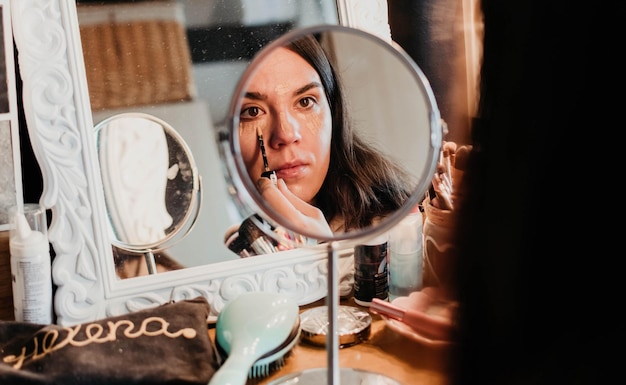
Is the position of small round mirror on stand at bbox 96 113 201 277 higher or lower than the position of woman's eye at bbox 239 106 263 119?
lower

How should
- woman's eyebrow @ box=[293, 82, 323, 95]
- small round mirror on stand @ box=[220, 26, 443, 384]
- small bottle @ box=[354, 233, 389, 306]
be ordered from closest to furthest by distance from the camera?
small round mirror on stand @ box=[220, 26, 443, 384] → woman's eyebrow @ box=[293, 82, 323, 95] → small bottle @ box=[354, 233, 389, 306]

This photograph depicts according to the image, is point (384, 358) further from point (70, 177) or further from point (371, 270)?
point (70, 177)

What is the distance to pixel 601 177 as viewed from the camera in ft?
0.79

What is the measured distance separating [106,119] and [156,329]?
233 millimetres

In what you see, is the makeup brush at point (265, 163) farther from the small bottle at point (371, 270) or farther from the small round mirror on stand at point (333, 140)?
the small bottle at point (371, 270)

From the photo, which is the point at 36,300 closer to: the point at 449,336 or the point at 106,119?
the point at 106,119

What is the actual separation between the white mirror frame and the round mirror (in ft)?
0.56

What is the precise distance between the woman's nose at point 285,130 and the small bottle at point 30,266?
10.5 inches

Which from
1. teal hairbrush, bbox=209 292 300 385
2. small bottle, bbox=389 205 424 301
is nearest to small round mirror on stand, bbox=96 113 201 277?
teal hairbrush, bbox=209 292 300 385

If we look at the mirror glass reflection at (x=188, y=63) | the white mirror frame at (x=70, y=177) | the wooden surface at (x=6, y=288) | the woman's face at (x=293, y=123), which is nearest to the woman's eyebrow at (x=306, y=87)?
the woman's face at (x=293, y=123)

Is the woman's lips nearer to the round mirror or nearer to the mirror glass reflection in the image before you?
the round mirror

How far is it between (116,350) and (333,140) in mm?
279

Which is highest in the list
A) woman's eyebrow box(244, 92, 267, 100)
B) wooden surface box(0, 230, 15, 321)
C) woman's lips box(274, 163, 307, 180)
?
woman's eyebrow box(244, 92, 267, 100)

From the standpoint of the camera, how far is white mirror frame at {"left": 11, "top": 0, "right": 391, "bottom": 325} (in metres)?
0.63
